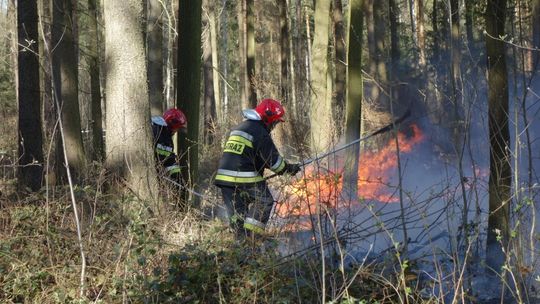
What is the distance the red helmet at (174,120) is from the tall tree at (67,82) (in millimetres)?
3253

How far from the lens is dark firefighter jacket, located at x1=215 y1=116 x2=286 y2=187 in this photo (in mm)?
8633

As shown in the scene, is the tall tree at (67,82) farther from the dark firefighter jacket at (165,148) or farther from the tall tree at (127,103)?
the tall tree at (127,103)

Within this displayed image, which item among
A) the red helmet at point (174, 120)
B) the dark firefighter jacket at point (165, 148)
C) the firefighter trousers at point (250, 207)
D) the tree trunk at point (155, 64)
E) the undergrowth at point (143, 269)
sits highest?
the tree trunk at point (155, 64)

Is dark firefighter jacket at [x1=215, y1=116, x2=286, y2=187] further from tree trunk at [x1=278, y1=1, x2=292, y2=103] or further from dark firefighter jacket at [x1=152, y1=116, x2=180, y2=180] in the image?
tree trunk at [x1=278, y1=1, x2=292, y2=103]

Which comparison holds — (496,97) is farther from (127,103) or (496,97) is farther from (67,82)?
(67,82)

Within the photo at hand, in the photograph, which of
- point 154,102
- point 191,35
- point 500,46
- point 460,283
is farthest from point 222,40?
point 460,283

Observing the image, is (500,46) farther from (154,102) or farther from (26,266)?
(154,102)

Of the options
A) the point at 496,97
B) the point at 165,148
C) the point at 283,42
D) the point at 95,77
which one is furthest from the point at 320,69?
the point at 283,42

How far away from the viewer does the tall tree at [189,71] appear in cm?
1080

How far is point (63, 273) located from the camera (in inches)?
256

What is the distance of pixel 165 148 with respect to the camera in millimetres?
10234

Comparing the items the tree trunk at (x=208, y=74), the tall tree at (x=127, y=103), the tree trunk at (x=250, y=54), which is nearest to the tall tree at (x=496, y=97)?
the tall tree at (x=127, y=103)

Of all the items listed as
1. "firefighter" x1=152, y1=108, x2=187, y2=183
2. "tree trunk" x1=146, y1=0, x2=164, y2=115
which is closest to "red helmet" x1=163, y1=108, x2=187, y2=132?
"firefighter" x1=152, y1=108, x2=187, y2=183

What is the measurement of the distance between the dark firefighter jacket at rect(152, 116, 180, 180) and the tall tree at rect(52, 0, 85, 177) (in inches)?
129
